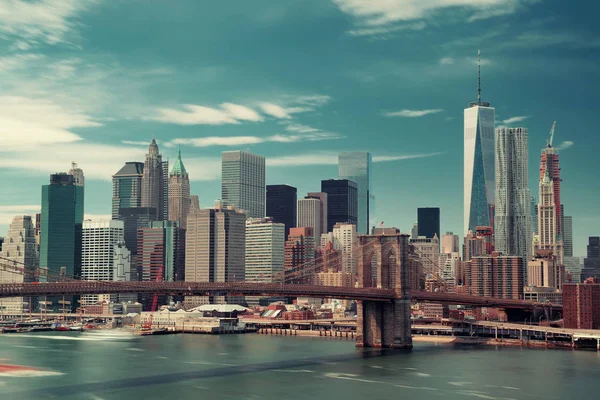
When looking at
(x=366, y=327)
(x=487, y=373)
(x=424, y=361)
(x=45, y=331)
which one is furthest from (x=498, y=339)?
(x=45, y=331)

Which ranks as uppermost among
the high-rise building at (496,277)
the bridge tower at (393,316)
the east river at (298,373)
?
the high-rise building at (496,277)

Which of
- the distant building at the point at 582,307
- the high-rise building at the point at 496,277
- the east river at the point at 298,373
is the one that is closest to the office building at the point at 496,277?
the high-rise building at the point at 496,277

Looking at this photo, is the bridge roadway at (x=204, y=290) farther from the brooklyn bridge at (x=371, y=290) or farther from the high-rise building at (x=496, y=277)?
the high-rise building at (x=496, y=277)

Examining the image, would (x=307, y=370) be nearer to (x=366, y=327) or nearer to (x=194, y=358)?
(x=194, y=358)

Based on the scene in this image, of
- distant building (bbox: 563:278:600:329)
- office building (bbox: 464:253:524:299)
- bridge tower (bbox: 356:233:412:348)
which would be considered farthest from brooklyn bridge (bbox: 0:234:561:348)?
office building (bbox: 464:253:524:299)

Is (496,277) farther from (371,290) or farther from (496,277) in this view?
(371,290)

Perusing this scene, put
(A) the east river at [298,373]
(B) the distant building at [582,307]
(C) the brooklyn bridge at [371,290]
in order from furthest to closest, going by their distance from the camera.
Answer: (B) the distant building at [582,307]
(C) the brooklyn bridge at [371,290]
(A) the east river at [298,373]
